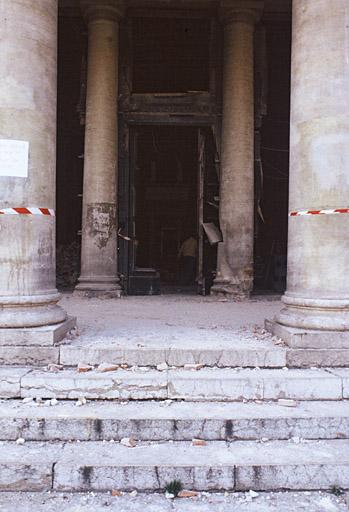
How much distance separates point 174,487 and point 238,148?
876cm

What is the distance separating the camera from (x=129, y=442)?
142 inches

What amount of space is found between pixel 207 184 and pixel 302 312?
23.7ft

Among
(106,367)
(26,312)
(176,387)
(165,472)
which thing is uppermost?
(26,312)

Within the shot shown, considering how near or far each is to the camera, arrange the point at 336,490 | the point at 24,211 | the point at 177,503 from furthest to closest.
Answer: the point at 24,211
the point at 336,490
the point at 177,503

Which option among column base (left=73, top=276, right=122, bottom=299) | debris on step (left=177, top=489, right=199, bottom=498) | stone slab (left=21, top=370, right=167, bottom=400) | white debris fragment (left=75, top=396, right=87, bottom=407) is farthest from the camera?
column base (left=73, top=276, right=122, bottom=299)

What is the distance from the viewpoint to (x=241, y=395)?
428cm

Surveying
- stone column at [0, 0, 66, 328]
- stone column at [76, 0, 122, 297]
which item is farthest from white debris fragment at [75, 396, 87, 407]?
stone column at [76, 0, 122, 297]

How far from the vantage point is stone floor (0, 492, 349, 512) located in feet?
9.92

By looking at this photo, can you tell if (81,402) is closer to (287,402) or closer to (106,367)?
(106,367)

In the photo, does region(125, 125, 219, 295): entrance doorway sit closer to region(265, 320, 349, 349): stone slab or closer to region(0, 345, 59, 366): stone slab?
region(265, 320, 349, 349): stone slab

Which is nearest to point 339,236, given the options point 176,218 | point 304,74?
point 304,74

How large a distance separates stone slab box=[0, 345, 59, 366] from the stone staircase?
0.07m

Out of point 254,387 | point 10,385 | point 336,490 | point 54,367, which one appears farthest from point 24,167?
point 336,490

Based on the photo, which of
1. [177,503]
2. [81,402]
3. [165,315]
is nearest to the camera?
[177,503]
